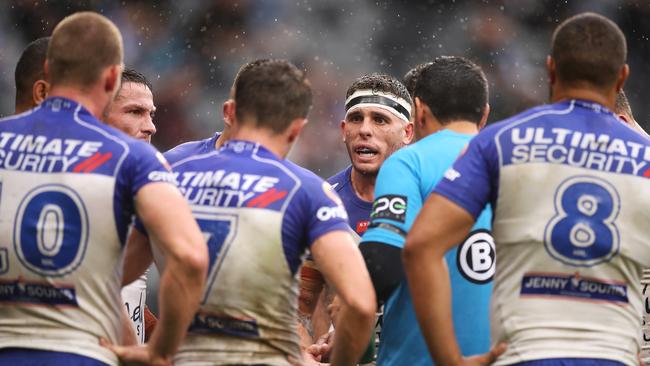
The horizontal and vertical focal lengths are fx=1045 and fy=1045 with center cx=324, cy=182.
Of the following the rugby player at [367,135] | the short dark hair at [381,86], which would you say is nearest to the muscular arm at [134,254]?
the rugby player at [367,135]

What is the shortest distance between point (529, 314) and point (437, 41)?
10320 millimetres

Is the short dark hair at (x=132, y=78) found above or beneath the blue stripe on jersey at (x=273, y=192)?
above

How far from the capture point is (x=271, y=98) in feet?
13.3

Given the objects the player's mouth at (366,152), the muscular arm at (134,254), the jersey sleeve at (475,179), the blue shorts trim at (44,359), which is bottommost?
the blue shorts trim at (44,359)

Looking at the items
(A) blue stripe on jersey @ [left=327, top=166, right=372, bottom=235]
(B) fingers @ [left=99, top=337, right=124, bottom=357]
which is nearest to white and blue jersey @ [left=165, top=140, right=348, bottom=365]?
(B) fingers @ [left=99, top=337, right=124, bottom=357]

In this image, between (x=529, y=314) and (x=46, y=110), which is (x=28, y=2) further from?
(x=529, y=314)

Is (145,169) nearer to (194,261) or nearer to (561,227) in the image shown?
(194,261)

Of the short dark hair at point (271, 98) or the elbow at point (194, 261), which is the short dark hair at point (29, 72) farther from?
the elbow at point (194, 261)

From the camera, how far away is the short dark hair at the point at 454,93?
4.72 meters

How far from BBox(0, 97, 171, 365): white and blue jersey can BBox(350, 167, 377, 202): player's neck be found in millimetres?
3036

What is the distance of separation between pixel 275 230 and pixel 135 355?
681mm

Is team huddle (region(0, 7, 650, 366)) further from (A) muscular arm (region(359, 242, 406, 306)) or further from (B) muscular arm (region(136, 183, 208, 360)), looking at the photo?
(A) muscular arm (region(359, 242, 406, 306))

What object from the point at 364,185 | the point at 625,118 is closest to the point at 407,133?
the point at 364,185

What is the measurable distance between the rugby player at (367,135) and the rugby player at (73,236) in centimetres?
289
